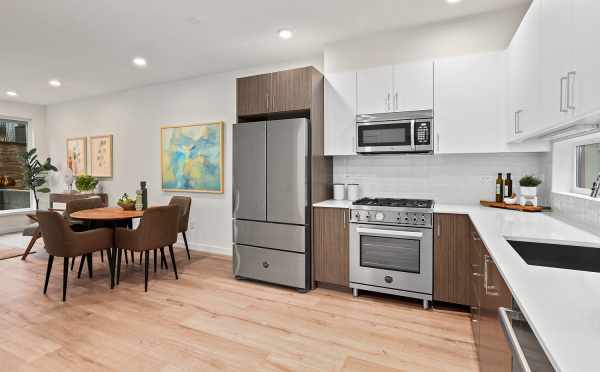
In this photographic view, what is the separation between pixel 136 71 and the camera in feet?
15.3

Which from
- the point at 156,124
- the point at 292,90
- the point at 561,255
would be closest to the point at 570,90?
the point at 561,255

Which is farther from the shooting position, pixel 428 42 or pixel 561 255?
pixel 428 42

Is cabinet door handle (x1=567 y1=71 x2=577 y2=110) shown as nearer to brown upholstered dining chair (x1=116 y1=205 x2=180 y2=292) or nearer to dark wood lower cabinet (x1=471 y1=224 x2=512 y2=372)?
dark wood lower cabinet (x1=471 y1=224 x2=512 y2=372)

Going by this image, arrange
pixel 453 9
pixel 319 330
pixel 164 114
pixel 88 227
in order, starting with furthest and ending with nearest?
1. pixel 164 114
2. pixel 88 227
3. pixel 453 9
4. pixel 319 330

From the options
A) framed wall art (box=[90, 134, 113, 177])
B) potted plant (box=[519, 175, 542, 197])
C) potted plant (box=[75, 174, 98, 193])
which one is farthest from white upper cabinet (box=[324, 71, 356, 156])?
potted plant (box=[75, 174, 98, 193])

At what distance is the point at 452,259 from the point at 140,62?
4305mm

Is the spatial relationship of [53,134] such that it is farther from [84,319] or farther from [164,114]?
[84,319]

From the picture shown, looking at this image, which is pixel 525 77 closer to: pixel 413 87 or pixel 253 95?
pixel 413 87

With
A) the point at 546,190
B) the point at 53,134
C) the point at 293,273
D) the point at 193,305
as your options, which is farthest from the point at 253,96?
the point at 53,134

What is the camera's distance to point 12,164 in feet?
21.4

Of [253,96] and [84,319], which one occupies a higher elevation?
[253,96]

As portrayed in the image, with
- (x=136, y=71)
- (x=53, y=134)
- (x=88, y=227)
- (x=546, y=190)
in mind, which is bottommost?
(x=88, y=227)

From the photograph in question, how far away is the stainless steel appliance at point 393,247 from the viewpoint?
2879 millimetres

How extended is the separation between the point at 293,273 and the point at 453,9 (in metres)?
2.90
